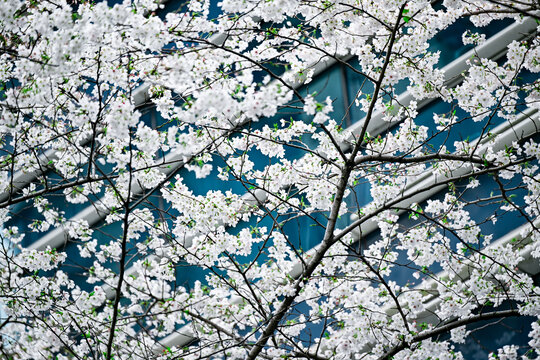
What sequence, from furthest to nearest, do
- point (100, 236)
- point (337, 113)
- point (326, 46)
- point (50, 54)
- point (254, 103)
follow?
point (100, 236) → point (337, 113) → point (326, 46) → point (50, 54) → point (254, 103)

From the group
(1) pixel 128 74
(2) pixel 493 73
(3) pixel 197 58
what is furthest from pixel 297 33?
(2) pixel 493 73

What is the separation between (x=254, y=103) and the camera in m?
4.11

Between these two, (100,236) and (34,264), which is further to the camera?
(100,236)

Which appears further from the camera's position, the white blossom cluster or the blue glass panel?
the blue glass panel

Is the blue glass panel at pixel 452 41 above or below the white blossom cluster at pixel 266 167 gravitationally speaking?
above

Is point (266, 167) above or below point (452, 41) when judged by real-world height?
below

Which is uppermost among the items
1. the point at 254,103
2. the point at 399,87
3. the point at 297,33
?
the point at 399,87

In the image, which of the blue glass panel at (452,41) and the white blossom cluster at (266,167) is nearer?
the white blossom cluster at (266,167)

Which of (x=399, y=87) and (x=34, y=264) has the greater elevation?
(x=399, y=87)

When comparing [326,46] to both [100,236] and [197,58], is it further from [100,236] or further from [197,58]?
[100,236]

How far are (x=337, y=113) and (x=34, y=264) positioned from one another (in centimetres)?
595

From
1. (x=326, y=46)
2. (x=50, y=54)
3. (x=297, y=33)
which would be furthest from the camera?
(x=326, y=46)

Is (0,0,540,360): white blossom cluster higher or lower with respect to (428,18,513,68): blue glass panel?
lower

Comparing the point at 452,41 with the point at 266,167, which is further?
the point at 452,41
